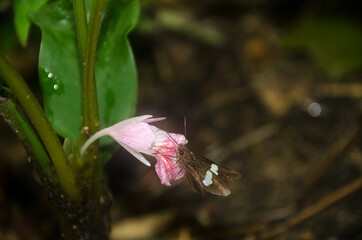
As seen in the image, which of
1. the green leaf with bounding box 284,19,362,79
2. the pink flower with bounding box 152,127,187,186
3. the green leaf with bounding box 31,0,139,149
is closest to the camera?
the pink flower with bounding box 152,127,187,186

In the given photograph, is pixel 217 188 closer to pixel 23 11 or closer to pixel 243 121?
pixel 23 11

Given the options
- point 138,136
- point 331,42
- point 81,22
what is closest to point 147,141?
point 138,136

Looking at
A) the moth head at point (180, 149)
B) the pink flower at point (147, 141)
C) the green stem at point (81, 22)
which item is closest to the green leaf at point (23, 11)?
the green stem at point (81, 22)

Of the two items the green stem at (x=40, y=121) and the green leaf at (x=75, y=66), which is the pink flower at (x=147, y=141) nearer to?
the green stem at (x=40, y=121)

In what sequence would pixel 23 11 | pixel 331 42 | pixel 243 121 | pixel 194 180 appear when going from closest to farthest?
pixel 194 180, pixel 23 11, pixel 243 121, pixel 331 42

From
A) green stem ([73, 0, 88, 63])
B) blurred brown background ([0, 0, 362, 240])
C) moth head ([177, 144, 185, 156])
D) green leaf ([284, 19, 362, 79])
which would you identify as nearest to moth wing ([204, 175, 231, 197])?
moth head ([177, 144, 185, 156])

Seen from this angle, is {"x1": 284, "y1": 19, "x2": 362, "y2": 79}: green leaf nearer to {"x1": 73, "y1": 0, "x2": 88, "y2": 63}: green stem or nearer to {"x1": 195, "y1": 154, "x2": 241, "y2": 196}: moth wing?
{"x1": 195, "y1": 154, "x2": 241, "y2": 196}: moth wing

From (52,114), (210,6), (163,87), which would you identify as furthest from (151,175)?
(210,6)
